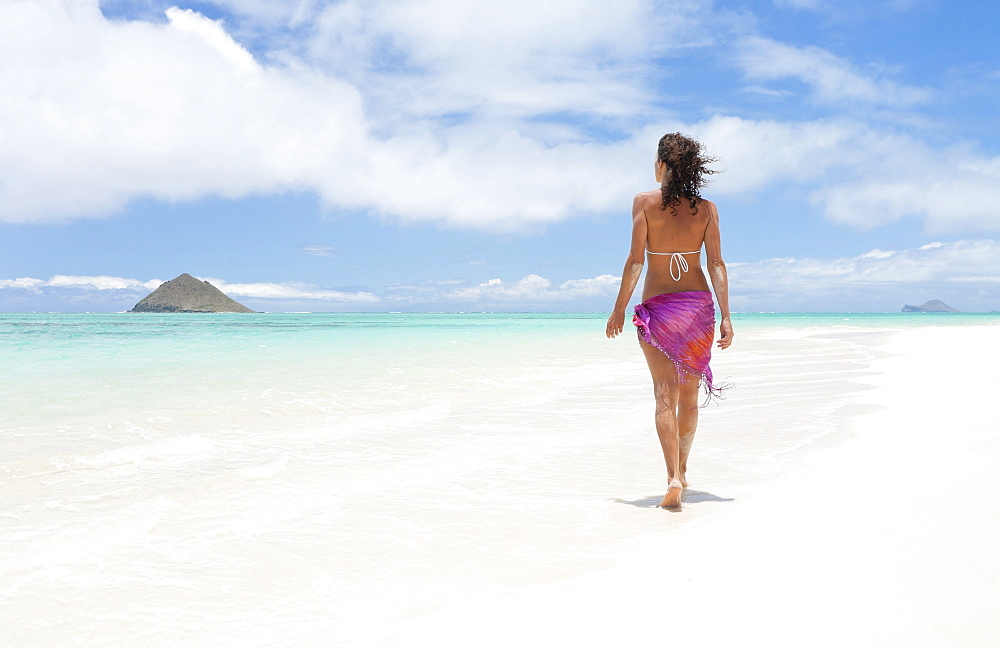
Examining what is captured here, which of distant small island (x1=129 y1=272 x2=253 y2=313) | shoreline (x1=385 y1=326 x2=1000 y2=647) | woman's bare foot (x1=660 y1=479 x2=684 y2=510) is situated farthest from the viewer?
distant small island (x1=129 y1=272 x2=253 y2=313)

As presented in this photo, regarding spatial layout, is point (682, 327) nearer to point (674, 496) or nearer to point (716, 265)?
point (716, 265)

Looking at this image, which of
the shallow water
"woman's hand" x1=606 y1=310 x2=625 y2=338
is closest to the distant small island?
the shallow water

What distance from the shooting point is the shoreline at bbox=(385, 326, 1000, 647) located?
6.94 feet

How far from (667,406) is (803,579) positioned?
4.91ft

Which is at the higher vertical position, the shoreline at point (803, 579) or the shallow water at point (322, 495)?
the shoreline at point (803, 579)

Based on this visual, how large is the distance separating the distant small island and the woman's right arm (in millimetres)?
150601

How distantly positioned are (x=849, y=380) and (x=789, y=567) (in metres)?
8.23

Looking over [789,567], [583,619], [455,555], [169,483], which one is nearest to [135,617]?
[455,555]

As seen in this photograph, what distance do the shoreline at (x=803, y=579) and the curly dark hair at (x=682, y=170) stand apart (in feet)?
5.77

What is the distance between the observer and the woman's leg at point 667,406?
3762 millimetres

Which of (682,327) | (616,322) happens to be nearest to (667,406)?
(682,327)

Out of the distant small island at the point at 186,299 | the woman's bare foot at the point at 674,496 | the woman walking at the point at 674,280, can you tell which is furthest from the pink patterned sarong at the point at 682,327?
the distant small island at the point at 186,299

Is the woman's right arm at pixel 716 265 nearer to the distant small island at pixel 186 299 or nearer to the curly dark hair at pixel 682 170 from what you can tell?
the curly dark hair at pixel 682 170

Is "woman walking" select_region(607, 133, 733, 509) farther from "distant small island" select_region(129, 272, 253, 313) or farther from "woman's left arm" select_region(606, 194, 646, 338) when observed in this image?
"distant small island" select_region(129, 272, 253, 313)
